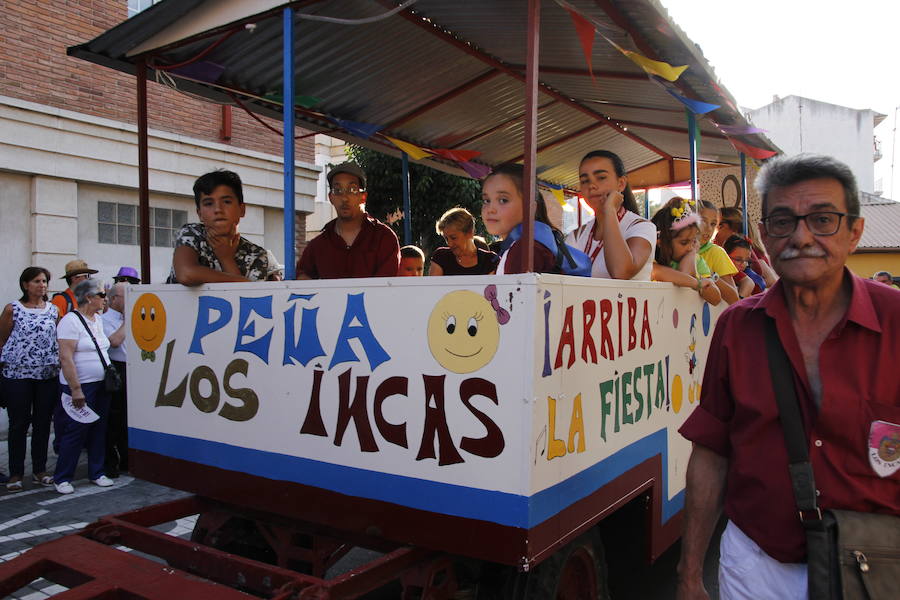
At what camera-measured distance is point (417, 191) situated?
10797 mm

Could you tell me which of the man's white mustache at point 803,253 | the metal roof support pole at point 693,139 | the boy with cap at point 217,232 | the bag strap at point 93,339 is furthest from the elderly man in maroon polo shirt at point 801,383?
the bag strap at point 93,339

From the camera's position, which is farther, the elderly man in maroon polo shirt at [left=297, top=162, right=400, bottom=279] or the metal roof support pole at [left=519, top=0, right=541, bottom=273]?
the elderly man in maroon polo shirt at [left=297, top=162, right=400, bottom=279]

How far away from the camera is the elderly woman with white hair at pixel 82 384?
5.84 m

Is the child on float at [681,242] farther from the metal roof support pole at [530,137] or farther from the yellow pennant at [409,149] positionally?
the yellow pennant at [409,149]

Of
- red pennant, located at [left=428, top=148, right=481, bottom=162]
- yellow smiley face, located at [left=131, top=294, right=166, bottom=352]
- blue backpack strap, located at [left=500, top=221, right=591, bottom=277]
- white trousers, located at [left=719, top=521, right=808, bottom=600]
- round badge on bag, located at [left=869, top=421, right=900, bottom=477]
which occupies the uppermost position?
red pennant, located at [left=428, top=148, right=481, bottom=162]

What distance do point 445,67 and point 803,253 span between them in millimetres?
3421

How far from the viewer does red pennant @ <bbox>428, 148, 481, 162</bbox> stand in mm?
6090

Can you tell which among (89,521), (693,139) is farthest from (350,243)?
(89,521)

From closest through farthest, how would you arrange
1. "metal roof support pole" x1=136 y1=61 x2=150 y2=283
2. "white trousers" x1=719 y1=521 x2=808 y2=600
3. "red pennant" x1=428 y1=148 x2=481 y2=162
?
"white trousers" x1=719 y1=521 x2=808 y2=600
"metal roof support pole" x1=136 y1=61 x2=150 y2=283
"red pennant" x1=428 y1=148 x2=481 y2=162

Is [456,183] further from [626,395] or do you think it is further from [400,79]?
[626,395]

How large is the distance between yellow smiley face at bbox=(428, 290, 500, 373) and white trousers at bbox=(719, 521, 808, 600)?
33.9 inches

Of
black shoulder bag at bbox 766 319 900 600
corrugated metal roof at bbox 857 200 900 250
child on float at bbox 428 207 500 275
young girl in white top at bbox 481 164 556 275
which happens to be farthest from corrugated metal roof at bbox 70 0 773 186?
corrugated metal roof at bbox 857 200 900 250

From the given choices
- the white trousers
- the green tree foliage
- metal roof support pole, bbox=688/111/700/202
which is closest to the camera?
the white trousers

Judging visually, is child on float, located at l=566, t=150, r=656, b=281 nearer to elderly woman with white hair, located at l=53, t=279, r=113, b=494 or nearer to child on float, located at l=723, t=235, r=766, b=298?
child on float, located at l=723, t=235, r=766, b=298
